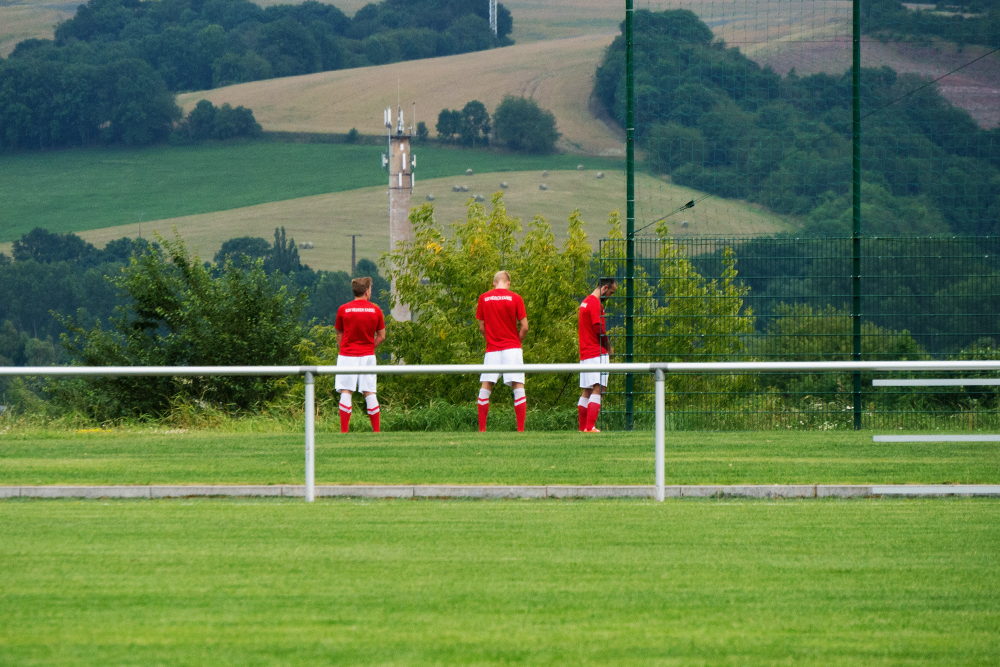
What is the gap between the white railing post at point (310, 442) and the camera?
9.54 m

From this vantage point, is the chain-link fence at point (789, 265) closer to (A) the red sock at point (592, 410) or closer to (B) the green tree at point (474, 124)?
(A) the red sock at point (592, 410)

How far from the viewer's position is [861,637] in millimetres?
4617

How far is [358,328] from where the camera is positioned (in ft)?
46.4

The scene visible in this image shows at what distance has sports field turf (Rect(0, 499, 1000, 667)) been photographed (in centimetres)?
445

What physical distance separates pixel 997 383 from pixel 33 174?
5085 inches

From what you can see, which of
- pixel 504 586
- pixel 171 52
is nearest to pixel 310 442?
pixel 504 586

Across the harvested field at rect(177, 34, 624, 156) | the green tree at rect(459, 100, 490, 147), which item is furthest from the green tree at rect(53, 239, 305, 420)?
the green tree at rect(459, 100, 490, 147)

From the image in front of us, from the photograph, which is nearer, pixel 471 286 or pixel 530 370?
pixel 530 370

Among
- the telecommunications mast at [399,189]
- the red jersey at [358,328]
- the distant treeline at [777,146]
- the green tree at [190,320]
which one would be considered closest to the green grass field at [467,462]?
the red jersey at [358,328]

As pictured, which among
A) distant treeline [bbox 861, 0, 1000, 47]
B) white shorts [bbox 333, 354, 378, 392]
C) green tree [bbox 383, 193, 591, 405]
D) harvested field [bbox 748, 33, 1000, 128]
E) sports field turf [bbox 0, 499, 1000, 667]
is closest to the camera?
sports field turf [bbox 0, 499, 1000, 667]

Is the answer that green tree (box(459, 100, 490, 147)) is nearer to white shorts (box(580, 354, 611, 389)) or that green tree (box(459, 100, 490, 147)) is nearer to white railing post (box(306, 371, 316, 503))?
white shorts (box(580, 354, 611, 389))

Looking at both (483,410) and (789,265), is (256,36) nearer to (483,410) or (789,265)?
(789,265)

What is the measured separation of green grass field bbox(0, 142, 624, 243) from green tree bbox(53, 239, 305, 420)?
9664 cm

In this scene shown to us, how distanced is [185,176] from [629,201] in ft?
397
